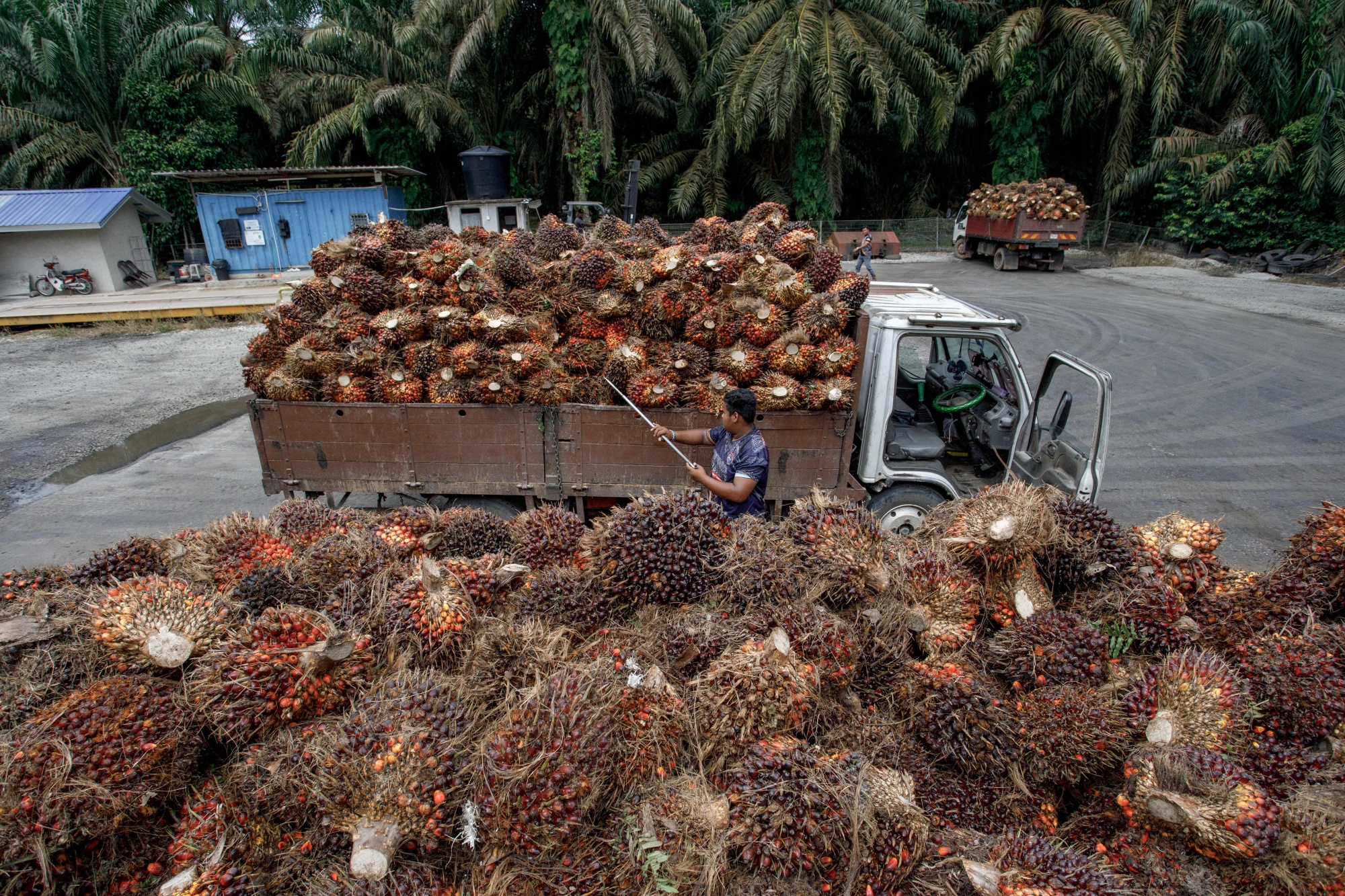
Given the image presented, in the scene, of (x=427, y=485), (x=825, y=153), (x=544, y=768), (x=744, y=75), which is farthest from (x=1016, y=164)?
(x=544, y=768)

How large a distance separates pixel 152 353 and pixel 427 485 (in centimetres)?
1204

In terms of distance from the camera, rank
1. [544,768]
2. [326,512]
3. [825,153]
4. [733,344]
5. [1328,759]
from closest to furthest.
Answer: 1. [544,768]
2. [1328,759]
3. [326,512]
4. [733,344]
5. [825,153]

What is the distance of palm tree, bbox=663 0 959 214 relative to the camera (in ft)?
65.7

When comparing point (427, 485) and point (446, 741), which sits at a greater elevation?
point (446, 741)

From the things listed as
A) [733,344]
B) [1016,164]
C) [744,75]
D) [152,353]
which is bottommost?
[152,353]

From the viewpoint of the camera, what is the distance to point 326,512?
3.68m

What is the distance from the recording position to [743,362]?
505cm

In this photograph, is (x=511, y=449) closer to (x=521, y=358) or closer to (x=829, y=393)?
(x=521, y=358)

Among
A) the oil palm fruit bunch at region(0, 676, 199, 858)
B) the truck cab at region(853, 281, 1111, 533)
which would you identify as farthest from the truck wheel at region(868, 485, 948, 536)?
the oil palm fruit bunch at region(0, 676, 199, 858)

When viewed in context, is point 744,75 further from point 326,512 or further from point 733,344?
point 326,512

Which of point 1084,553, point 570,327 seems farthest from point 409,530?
point 1084,553

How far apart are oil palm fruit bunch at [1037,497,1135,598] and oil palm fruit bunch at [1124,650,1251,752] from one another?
2.04 ft

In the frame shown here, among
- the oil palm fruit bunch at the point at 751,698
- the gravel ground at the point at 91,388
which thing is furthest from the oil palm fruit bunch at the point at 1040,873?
the gravel ground at the point at 91,388

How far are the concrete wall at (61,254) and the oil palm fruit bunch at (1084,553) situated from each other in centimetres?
2430
